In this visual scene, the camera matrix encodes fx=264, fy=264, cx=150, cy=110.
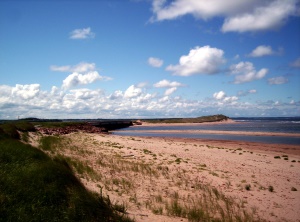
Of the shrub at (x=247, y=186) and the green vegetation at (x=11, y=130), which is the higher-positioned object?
the green vegetation at (x=11, y=130)

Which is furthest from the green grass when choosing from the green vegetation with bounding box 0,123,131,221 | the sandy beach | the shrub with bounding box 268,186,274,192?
the shrub with bounding box 268,186,274,192

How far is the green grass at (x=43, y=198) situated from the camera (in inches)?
293

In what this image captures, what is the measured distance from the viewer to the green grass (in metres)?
7.45

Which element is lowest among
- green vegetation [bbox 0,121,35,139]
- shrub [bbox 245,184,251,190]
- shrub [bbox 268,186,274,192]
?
shrub [bbox 268,186,274,192]

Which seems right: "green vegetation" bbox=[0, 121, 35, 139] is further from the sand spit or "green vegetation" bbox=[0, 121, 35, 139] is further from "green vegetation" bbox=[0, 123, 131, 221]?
"green vegetation" bbox=[0, 123, 131, 221]

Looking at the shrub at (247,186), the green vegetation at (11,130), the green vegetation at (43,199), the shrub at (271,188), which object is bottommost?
the shrub at (271,188)

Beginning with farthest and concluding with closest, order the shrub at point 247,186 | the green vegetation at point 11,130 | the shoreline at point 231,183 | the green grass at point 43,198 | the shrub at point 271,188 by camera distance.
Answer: the green vegetation at point 11,130
the shrub at point 247,186
the shrub at point 271,188
the shoreline at point 231,183
the green grass at point 43,198

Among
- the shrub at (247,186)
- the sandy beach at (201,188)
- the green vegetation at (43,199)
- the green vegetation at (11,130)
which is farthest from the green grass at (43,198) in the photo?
the green vegetation at (11,130)

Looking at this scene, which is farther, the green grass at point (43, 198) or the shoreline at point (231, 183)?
the shoreline at point (231, 183)

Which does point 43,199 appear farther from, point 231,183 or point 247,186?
point 231,183

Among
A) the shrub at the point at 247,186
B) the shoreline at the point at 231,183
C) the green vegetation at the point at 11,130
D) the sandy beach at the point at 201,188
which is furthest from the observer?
the green vegetation at the point at 11,130

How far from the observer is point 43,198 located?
8406 mm

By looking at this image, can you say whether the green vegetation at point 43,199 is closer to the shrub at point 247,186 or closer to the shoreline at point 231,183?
the shoreline at point 231,183

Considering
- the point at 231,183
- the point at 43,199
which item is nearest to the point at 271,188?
the point at 231,183
